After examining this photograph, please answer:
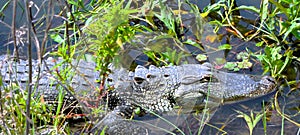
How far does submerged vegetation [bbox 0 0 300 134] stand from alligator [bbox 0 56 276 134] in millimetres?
100

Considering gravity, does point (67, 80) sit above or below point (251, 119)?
above

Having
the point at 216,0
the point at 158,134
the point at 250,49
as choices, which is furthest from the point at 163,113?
the point at 216,0

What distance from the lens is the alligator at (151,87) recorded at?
387cm

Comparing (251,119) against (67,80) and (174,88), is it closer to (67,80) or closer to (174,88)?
(174,88)

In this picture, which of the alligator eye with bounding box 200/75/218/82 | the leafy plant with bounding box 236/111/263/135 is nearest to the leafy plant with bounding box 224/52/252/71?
the alligator eye with bounding box 200/75/218/82

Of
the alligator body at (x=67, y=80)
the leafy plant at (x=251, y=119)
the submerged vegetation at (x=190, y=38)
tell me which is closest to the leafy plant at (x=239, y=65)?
the submerged vegetation at (x=190, y=38)

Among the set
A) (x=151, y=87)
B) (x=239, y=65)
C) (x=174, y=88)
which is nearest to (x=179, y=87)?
(x=174, y=88)

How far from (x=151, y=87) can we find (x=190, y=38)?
26.8 inches

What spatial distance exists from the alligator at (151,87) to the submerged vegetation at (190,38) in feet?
0.33

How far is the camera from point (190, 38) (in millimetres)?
4422

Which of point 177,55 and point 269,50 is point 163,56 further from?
point 269,50

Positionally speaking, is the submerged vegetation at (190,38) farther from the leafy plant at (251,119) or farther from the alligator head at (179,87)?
the alligator head at (179,87)

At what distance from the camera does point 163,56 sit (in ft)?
13.7

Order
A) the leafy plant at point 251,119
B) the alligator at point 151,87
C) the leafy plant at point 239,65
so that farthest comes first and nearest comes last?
the leafy plant at point 239,65
the alligator at point 151,87
the leafy plant at point 251,119
